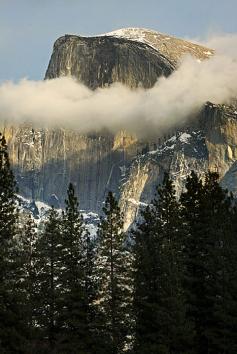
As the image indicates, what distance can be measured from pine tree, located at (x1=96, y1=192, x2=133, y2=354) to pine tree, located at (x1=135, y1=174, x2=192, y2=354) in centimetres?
311

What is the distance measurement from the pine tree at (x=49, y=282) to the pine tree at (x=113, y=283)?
4.16 m

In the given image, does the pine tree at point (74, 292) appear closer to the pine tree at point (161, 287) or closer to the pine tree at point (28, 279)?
the pine tree at point (28, 279)

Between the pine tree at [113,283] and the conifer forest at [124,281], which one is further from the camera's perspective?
the pine tree at [113,283]

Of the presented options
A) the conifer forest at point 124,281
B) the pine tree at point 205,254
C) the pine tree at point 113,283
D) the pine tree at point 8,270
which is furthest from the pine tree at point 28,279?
the pine tree at point 205,254

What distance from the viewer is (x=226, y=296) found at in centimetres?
4778

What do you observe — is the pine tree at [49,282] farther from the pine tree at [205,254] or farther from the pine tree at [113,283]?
the pine tree at [205,254]

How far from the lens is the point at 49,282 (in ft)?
182

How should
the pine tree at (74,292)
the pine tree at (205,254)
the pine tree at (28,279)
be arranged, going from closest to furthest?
the pine tree at (28,279) → the pine tree at (205,254) → the pine tree at (74,292)

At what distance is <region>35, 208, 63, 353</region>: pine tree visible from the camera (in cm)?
5369

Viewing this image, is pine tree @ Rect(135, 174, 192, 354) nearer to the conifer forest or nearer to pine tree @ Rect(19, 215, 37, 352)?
the conifer forest

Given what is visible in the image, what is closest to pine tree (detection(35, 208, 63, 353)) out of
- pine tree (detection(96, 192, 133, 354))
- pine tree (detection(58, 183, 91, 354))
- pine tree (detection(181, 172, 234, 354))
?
pine tree (detection(58, 183, 91, 354))

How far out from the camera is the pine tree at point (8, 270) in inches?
1654

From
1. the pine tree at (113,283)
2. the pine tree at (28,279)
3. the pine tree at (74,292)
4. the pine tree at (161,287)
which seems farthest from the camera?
the pine tree at (113,283)

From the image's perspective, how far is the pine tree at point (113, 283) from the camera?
5531 centimetres
